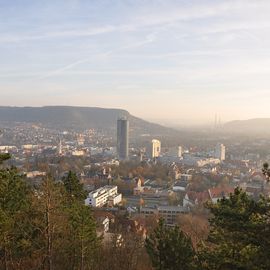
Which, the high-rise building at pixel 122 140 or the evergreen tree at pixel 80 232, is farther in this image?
the high-rise building at pixel 122 140

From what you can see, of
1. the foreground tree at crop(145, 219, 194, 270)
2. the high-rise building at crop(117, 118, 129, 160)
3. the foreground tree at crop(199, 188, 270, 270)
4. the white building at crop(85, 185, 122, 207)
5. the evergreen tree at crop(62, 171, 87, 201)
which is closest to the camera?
the foreground tree at crop(199, 188, 270, 270)

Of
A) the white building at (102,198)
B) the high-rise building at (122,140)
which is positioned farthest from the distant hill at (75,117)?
the white building at (102,198)

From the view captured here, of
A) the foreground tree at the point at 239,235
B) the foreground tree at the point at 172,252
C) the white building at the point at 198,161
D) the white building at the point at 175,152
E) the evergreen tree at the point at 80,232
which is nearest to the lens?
the foreground tree at the point at 239,235

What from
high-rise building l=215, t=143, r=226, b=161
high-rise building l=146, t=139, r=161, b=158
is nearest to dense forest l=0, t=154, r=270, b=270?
high-rise building l=215, t=143, r=226, b=161

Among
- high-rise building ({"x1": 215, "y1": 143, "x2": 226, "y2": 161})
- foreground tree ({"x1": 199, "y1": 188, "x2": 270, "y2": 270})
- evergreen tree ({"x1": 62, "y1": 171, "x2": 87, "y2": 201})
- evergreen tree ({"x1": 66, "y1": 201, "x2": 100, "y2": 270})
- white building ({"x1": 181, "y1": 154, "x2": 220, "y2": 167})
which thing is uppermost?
foreground tree ({"x1": 199, "y1": 188, "x2": 270, "y2": 270})

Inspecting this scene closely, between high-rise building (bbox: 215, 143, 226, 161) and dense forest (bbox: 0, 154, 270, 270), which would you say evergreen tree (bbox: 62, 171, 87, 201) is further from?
high-rise building (bbox: 215, 143, 226, 161)

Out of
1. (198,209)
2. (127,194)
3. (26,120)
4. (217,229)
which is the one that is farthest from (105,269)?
(26,120)

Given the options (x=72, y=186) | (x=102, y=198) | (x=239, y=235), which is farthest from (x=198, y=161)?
(x=239, y=235)

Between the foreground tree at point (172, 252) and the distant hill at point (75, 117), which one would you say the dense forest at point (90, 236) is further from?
the distant hill at point (75, 117)
